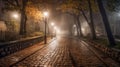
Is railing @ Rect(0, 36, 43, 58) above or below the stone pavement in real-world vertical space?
above

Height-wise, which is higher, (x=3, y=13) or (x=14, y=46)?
(x=3, y=13)

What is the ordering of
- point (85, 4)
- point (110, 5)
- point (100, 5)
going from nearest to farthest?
1. point (100, 5)
2. point (110, 5)
3. point (85, 4)

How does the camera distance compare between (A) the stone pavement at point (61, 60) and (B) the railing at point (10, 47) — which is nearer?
(A) the stone pavement at point (61, 60)

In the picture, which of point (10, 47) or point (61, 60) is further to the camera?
point (10, 47)

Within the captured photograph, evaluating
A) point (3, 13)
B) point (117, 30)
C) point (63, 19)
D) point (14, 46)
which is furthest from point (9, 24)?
point (63, 19)

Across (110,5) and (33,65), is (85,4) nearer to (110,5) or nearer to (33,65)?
(110,5)

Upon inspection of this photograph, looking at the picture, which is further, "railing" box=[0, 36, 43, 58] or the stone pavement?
"railing" box=[0, 36, 43, 58]

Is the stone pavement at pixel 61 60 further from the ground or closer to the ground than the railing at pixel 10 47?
closer to the ground

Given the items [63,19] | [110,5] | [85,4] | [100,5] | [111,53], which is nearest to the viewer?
[111,53]


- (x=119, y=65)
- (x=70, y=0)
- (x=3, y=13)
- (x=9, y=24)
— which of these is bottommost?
(x=119, y=65)

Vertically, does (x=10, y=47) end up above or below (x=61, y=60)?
above

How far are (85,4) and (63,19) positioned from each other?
6623cm

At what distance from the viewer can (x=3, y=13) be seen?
1431 inches

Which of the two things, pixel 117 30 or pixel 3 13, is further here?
pixel 117 30
